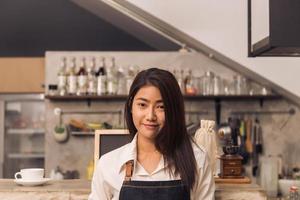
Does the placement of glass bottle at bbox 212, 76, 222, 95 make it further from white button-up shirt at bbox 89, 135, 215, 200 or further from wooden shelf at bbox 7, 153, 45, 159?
white button-up shirt at bbox 89, 135, 215, 200

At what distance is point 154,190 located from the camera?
163 centimetres

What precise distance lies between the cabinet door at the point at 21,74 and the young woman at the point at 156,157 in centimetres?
349

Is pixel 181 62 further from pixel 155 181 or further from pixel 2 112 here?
pixel 155 181

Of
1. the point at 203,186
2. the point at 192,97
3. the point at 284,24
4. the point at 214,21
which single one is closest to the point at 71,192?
the point at 203,186

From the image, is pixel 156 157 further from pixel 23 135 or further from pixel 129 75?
pixel 23 135

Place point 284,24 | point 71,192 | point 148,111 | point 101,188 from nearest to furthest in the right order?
point 148,111 < point 101,188 < point 71,192 < point 284,24

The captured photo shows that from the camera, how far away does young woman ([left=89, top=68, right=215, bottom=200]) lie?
1.61 meters

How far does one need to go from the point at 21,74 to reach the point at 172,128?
372 centimetres

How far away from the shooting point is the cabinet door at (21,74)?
16.5ft

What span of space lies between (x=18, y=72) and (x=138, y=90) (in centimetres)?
365

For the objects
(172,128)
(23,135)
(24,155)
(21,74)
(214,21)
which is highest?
(214,21)

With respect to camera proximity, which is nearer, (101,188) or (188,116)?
(101,188)

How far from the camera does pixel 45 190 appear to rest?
6.57ft

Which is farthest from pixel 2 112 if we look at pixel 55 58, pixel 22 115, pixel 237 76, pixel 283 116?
pixel 283 116
